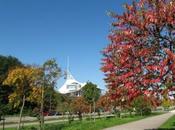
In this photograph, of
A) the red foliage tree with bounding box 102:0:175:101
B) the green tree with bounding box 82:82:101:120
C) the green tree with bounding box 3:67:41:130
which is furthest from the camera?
the green tree with bounding box 82:82:101:120

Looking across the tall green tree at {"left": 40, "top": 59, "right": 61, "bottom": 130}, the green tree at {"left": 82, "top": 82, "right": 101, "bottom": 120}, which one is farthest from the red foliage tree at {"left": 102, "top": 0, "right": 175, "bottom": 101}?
the green tree at {"left": 82, "top": 82, "right": 101, "bottom": 120}

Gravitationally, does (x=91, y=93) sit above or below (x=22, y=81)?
above

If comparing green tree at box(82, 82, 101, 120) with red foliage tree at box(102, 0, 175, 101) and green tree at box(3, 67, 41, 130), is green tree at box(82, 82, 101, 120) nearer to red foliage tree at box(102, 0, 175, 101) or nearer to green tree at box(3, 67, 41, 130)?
green tree at box(3, 67, 41, 130)

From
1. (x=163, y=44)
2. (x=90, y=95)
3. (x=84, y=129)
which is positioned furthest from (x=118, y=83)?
(x=90, y=95)

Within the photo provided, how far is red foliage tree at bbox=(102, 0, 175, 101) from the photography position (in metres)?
17.3

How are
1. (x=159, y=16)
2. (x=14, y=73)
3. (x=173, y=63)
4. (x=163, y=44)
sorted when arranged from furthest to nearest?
(x=14, y=73) → (x=163, y=44) → (x=159, y=16) → (x=173, y=63)

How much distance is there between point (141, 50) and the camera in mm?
18594

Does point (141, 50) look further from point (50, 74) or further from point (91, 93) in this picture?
point (91, 93)

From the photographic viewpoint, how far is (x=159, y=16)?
17.6m

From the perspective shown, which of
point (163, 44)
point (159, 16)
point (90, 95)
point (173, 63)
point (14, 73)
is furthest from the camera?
point (90, 95)

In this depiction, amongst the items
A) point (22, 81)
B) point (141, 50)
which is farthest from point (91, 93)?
point (141, 50)

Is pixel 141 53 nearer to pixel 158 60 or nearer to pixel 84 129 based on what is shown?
pixel 158 60

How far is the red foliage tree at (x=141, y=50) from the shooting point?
17.3 metres

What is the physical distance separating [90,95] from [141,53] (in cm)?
4490
